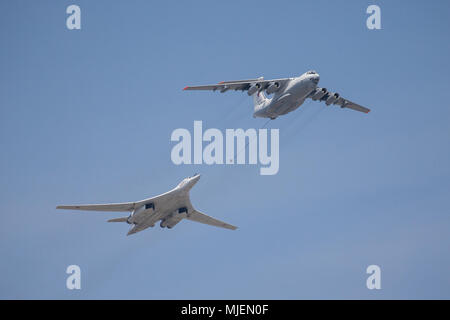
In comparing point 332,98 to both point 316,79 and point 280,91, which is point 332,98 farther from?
point 316,79

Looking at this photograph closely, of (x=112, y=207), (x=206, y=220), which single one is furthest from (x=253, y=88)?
(x=112, y=207)

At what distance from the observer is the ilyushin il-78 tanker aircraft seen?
159ft

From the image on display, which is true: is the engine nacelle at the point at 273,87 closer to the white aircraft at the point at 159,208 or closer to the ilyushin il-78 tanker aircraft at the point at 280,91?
the ilyushin il-78 tanker aircraft at the point at 280,91

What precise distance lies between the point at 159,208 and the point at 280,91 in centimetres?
1113

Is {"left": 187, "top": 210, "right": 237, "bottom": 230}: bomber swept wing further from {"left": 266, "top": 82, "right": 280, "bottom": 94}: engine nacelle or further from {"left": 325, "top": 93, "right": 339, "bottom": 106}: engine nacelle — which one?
{"left": 325, "top": 93, "right": 339, "bottom": 106}: engine nacelle

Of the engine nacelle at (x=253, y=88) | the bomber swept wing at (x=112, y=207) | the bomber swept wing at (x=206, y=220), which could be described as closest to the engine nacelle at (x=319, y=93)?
the engine nacelle at (x=253, y=88)

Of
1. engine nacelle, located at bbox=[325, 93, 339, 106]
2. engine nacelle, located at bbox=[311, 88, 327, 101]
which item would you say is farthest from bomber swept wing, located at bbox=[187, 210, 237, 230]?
engine nacelle, located at bbox=[325, 93, 339, 106]

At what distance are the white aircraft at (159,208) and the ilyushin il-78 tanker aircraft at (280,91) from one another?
726cm

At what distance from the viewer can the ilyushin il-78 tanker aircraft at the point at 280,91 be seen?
48.4m

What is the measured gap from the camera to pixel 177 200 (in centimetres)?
4822

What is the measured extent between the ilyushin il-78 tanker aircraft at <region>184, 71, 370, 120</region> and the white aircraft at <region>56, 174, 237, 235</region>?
286 inches

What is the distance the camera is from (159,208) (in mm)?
48031
